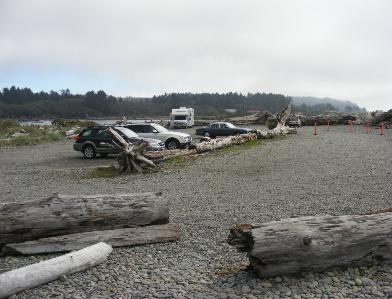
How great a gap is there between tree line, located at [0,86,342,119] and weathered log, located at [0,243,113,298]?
102 metres

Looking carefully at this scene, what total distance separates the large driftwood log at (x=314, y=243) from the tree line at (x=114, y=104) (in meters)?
102

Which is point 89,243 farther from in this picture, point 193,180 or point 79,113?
point 79,113

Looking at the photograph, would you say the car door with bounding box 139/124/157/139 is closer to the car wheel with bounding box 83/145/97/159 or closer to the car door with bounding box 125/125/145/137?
the car door with bounding box 125/125/145/137

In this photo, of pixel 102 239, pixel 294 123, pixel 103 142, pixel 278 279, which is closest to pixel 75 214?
pixel 102 239

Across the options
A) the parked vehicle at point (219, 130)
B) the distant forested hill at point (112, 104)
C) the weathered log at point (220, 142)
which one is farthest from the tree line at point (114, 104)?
the weathered log at point (220, 142)

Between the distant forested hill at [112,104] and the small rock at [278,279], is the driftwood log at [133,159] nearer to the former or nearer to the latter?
the small rock at [278,279]

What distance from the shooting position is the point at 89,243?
7.20 metres

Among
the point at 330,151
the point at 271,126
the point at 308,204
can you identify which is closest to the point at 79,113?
the point at 271,126

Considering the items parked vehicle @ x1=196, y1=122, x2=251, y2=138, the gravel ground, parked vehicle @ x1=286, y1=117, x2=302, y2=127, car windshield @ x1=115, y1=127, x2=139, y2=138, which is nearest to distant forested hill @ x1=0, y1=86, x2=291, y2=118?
parked vehicle @ x1=286, y1=117, x2=302, y2=127

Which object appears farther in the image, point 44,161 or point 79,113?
point 79,113

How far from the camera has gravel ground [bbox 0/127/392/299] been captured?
18.8 ft

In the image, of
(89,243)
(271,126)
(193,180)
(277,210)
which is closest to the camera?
(89,243)

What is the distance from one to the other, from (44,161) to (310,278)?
19962mm

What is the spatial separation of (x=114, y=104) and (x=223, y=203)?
5072 inches
